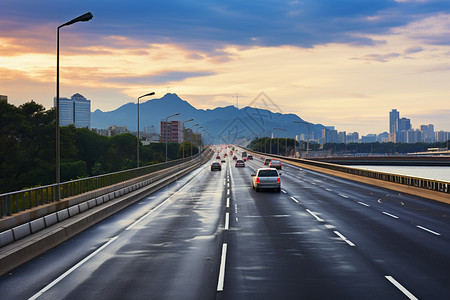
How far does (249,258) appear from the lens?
11.8 m

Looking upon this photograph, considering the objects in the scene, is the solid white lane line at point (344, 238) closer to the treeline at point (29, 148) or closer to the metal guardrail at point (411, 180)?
the metal guardrail at point (411, 180)

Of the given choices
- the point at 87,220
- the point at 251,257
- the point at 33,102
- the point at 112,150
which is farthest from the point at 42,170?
the point at 251,257

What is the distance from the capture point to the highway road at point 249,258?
8.91 metres

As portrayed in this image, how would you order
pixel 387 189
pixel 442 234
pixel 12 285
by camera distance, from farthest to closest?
pixel 387 189 → pixel 442 234 → pixel 12 285

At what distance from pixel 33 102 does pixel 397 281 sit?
293 ft

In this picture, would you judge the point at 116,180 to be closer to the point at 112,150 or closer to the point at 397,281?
the point at 397,281

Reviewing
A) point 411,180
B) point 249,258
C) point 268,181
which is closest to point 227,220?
point 249,258

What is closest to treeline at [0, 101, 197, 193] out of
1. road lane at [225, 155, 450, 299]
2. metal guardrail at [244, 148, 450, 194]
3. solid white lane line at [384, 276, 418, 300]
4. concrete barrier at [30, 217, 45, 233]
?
metal guardrail at [244, 148, 450, 194]

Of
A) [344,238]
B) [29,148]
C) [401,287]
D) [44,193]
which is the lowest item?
[344,238]

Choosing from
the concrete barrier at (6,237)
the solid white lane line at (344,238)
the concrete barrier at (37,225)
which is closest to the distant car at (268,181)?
the solid white lane line at (344,238)

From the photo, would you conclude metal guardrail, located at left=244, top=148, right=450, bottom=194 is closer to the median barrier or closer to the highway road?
the highway road

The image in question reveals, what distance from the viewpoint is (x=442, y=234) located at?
592 inches

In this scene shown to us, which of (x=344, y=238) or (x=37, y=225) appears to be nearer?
(x=37, y=225)

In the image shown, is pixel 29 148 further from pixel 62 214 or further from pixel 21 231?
pixel 21 231
